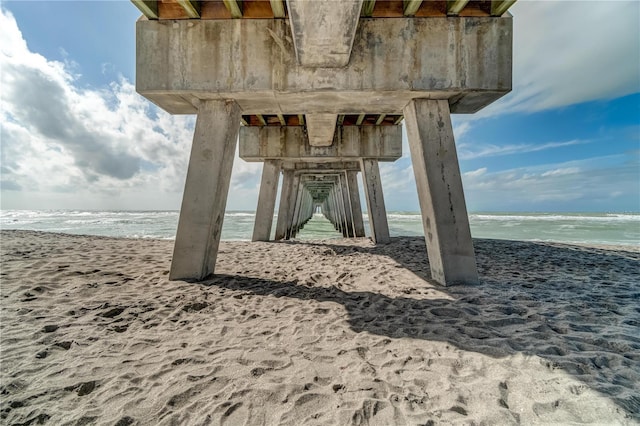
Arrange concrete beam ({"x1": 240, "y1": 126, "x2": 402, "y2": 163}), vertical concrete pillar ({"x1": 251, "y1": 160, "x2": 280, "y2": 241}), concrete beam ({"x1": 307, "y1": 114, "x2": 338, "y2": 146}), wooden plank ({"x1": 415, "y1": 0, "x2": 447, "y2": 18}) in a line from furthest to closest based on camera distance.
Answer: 1. vertical concrete pillar ({"x1": 251, "y1": 160, "x2": 280, "y2": 241})
2. concrete beam ({"x1": 240, "y1": 126, "x2": 402, "y2": 163})
3. concrete beam ({"x1": 307, "y1": 114, "x2": 338, "y2": 146})
4. wooden plank ({"x1": 415, "y1": 0, "x2": 447, "y2": 18})

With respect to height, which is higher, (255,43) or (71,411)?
(255,43)

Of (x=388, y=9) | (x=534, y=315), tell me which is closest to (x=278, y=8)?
(x=388, y=9)

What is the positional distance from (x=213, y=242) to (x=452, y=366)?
458 centimetres

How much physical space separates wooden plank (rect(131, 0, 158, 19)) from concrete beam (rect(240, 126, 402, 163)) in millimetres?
5916

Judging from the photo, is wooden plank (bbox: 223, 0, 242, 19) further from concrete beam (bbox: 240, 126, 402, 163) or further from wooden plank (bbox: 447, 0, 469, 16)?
concrete beam (bbox: 240, 126, 402, 163)

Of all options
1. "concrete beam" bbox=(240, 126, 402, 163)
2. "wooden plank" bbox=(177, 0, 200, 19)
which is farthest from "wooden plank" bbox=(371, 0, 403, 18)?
"concrete beam" bbox=(240, 126, 402, 163)

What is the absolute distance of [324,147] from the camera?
10945 mm

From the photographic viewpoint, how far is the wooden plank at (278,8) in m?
4.38

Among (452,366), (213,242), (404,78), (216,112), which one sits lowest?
(452,366)

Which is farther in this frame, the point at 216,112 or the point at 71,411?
the point at 216,112

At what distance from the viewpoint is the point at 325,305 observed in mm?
4102

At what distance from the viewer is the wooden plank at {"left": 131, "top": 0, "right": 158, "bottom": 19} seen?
4.45 m

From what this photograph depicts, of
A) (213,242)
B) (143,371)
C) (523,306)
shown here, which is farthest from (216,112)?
(523,306)

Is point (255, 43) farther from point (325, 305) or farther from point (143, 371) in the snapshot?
point (143, 371)
